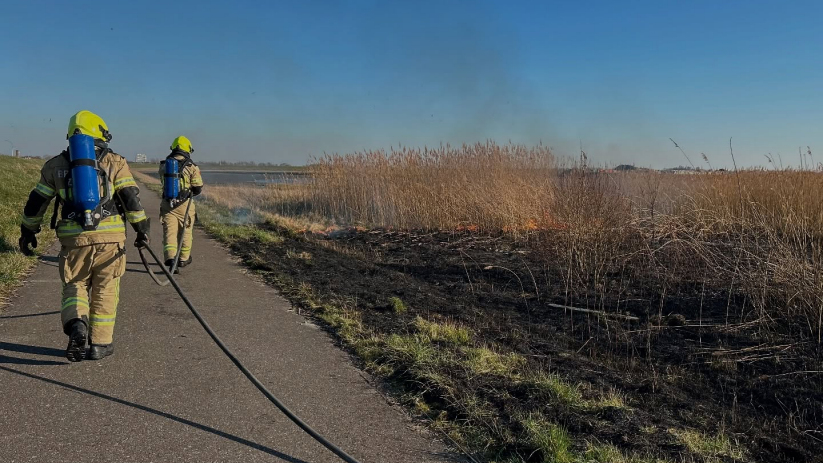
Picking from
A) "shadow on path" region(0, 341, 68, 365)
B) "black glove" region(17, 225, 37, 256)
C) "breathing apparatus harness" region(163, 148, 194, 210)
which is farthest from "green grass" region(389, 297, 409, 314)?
"breathing apparatus harness" region(163, 148, 194, 210)

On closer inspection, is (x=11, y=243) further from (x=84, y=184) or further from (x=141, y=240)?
(x=84, y=184)

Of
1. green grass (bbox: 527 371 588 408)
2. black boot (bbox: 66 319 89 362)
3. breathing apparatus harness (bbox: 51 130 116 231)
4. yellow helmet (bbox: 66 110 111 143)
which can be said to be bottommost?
green grass (bbox: 527 371 588 408)

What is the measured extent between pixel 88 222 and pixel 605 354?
13.6 ft

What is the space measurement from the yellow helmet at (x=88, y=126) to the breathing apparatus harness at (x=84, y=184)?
38 millimetres

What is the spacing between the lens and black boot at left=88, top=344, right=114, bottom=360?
162 inches

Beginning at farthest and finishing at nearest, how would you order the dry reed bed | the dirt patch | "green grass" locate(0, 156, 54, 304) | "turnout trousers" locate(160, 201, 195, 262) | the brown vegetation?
"turnout trousers" locate(160, 201, 195, 262)
"green grass" locate(0, 156, 54, 304)
the dry reed bed
the brown vegetation
the dirt patch

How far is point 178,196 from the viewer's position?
7703 millimetres

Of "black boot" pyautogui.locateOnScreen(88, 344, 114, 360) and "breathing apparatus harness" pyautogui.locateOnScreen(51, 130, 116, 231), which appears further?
"black boot" pyautogui.locateOnScreen(88, 344, 114, 360)

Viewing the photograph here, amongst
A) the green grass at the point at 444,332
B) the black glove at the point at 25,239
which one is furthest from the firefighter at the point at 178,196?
the green grass at the point at 444,332

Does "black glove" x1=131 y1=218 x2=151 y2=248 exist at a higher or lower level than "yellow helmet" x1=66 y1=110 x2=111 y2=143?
lower

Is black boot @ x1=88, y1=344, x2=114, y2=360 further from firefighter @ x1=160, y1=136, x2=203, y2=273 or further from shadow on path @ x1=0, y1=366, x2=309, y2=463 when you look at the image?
firefighter @ x1=160, y1=136, x2=203, y2=273

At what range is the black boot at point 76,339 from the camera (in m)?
3.98

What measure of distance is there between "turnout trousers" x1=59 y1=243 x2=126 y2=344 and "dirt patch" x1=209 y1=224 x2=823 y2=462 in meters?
2.10

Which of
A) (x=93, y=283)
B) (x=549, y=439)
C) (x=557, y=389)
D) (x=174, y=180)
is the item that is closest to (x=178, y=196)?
(x=174, y=180)
